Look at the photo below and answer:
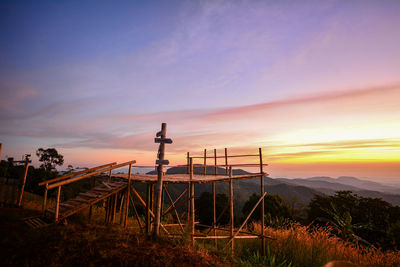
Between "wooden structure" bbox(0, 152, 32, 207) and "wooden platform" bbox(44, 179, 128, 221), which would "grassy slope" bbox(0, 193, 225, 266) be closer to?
"wooden platform" bbox(44, 179, 128, 221)

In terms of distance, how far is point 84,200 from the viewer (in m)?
8.52

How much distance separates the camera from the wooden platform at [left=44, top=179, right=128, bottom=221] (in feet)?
25.6

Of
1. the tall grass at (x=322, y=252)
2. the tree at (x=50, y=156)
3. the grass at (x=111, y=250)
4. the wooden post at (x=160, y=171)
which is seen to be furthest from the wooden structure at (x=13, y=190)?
the tree at (x=50, y=156)

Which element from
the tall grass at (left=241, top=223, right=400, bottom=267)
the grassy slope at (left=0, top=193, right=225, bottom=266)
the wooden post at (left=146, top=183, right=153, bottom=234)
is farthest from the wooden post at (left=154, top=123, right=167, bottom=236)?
the tall grass at (left=241, top=223, right=400, bottom=267)

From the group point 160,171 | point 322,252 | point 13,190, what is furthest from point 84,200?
point 322,252

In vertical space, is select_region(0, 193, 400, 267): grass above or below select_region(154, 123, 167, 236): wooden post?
below

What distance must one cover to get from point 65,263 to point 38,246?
4.60 feet

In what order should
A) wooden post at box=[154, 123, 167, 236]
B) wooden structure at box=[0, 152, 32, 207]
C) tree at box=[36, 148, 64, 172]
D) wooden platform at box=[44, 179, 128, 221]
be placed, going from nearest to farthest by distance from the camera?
wooden platform at box=[44, 179, 128, 221], wooden post at box=[154, 123, 167, 236], wooden structure at box=[0, 152, 32, 207], tree at box=[36, 148, 64, 172]

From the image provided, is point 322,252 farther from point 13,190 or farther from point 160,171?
point 13,190

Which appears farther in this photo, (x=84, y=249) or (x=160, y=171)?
(x=160, y=171)

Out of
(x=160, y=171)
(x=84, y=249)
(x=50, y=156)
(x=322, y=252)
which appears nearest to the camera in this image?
(x=84, y=249)

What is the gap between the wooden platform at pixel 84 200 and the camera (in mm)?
7809

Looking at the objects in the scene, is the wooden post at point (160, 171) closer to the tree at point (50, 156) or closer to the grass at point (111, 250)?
the grass at point (111, 250)

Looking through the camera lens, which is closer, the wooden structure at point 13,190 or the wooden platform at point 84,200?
the wooden platform at point 84,200
